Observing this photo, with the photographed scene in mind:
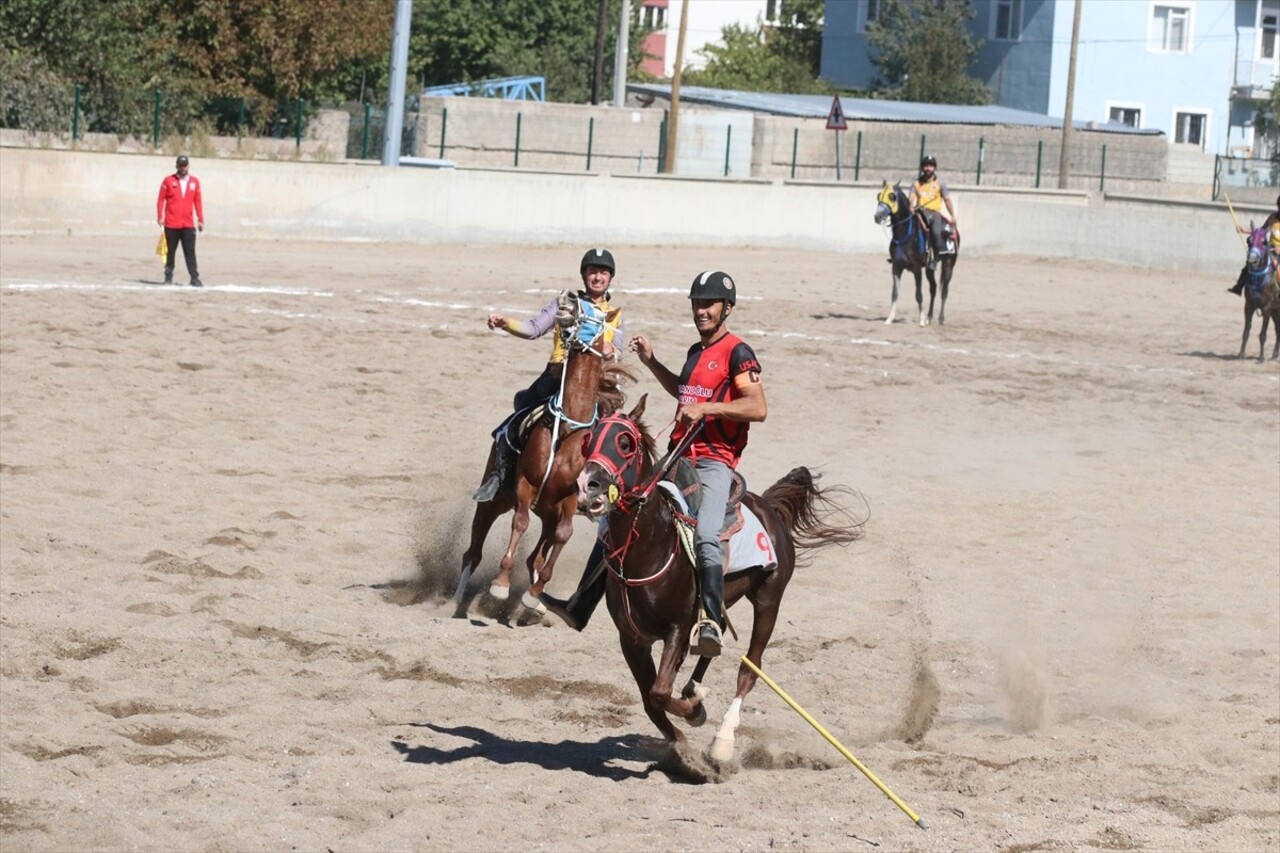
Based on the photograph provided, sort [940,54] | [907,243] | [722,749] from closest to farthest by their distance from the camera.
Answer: [722,749] → [907,243] → [940,54]

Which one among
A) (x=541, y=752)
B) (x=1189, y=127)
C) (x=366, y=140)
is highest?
(x=1189, y=127)

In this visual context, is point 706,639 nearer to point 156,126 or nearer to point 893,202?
point 893,202

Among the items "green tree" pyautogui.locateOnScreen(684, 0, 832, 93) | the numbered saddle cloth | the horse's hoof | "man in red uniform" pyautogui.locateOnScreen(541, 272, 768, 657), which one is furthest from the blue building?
the horse's hoof

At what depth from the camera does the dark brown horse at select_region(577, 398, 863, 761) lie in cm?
751

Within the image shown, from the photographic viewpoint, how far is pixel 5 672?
927 cm

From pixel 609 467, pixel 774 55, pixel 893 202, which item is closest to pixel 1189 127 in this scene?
→ pixel 774 55

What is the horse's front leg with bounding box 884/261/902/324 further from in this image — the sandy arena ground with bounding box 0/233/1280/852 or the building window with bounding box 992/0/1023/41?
the building window with bounding box 992/0/1023/41

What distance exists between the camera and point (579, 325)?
10.1m

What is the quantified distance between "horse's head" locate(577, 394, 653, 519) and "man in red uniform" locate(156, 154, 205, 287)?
60.5 feet

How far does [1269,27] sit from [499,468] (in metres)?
69.2

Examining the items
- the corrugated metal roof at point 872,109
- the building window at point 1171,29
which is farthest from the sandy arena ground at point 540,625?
the building window at point 1171,29

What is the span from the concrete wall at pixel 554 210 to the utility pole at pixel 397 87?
37.4 inches

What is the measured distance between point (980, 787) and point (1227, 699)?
2451mm

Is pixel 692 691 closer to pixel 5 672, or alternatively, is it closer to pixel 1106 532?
pixel 5 672
